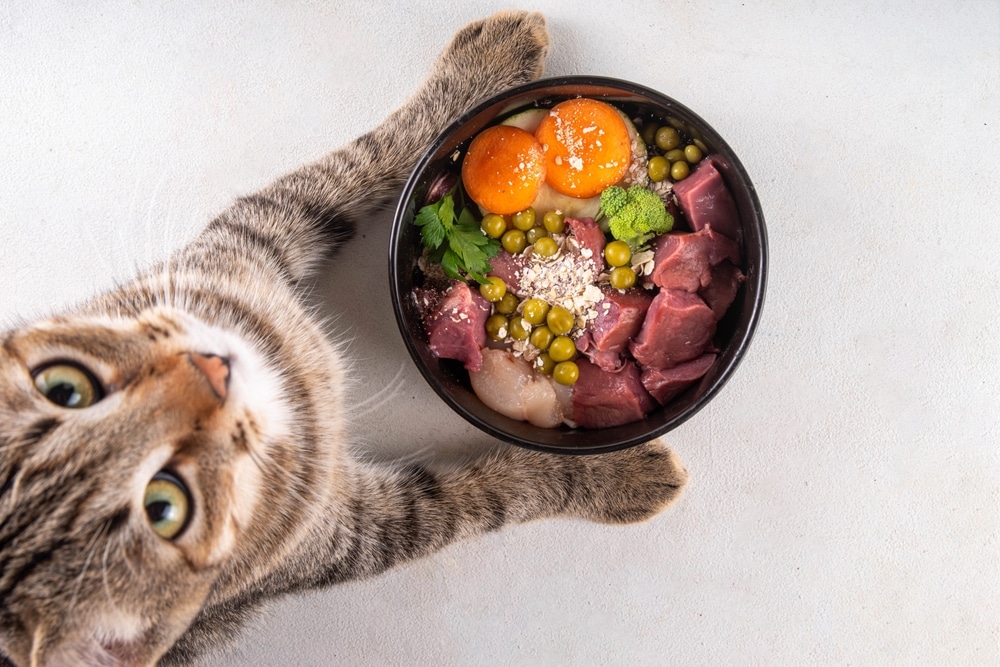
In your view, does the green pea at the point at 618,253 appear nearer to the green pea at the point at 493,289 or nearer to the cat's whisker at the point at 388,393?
the green pea at the point at 493,289

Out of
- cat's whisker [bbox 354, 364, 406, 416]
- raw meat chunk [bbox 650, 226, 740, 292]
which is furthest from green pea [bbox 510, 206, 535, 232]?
cat's whisker [bbox 354, 364, 406, 416]

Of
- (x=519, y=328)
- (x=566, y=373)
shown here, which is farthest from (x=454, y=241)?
(x=566, y=373)

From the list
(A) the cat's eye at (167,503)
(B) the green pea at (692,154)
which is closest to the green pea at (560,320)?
(B) the green pea at (692,154)

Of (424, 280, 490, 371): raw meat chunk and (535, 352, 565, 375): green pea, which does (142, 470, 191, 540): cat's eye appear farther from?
(535, 352, 565, 375): green pea

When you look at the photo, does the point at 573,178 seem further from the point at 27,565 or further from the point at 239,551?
the point at 27,565

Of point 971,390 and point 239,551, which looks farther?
point 971,390

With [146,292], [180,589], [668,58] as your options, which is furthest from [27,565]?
[668,58]
